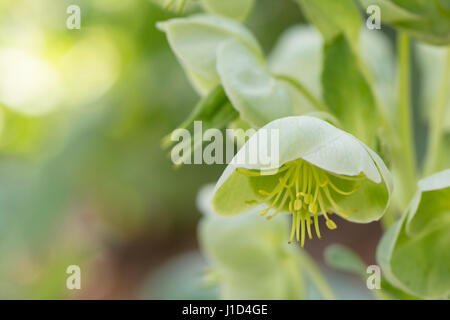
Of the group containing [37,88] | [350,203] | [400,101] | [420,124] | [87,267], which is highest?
[37,88]

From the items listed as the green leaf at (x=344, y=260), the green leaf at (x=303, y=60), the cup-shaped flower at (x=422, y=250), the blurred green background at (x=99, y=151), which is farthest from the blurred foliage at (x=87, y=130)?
the cup-shaped flower at (x=422, y=250)

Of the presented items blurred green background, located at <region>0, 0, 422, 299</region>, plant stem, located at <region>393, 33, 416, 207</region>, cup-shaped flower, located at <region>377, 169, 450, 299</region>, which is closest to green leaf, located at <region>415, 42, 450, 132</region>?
plant stem, located at <region>393, 33, 416, 207</region>

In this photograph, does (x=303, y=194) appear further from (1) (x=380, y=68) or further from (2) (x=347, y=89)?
(1) (x=380, y=68)

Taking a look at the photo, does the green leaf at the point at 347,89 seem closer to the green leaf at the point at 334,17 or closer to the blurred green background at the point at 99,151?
the green leaf at the point at 334,17

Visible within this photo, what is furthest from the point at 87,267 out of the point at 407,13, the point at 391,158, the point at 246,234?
the point at 407,13

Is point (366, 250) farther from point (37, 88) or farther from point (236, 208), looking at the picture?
point (236, 208)

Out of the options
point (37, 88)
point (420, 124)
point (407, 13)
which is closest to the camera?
point (407, 13)
